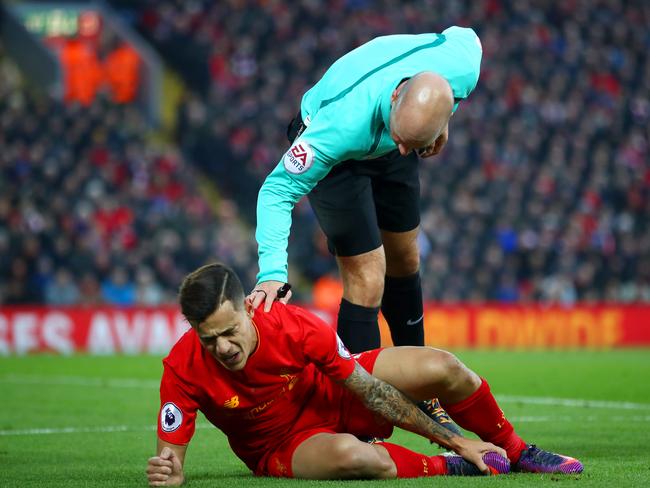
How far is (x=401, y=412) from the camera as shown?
4.83 metres

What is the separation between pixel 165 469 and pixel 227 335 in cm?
58

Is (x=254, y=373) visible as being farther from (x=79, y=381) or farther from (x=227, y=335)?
(x=79, y=381)

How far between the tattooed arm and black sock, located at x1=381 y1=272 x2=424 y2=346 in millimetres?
1444

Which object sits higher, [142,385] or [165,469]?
[165,469]

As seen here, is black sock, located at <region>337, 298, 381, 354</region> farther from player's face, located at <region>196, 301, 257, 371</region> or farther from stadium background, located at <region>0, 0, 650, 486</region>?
stadium background, located at <region>0, 0, 650, 486</region>

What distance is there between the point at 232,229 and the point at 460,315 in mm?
3919

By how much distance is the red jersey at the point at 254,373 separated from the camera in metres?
4.67

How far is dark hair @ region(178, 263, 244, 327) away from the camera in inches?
174

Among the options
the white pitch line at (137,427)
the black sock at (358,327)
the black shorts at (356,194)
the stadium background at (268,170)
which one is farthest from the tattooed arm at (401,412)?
the stadium background at (268,170)

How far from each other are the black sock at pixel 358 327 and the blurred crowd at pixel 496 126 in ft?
41.5

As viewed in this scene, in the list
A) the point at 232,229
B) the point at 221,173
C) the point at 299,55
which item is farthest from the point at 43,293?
the point at 299,55

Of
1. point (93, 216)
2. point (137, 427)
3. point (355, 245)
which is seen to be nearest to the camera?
point (355, 245)

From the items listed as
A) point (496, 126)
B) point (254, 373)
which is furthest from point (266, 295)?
point (496, 126)

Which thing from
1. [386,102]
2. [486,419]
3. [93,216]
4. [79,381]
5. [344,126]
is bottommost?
[79,381]
